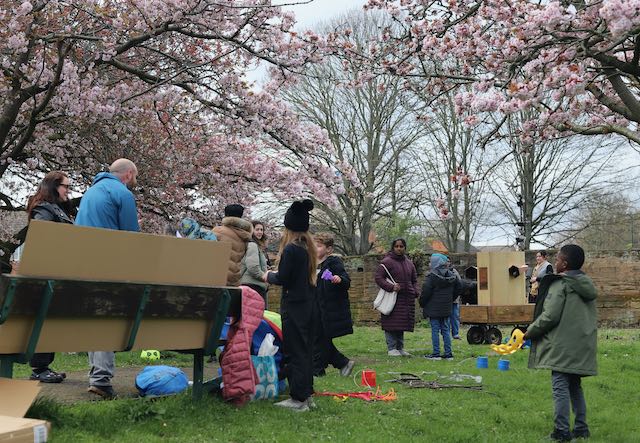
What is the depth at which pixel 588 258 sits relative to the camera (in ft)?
75.5

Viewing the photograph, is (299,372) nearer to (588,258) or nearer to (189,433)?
(189,433)

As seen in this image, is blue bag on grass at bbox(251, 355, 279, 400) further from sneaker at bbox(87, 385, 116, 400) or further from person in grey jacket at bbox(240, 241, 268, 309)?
person in grey jacket at bbox(240, 241, 268, 309)

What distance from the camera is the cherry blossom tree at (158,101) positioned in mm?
11031

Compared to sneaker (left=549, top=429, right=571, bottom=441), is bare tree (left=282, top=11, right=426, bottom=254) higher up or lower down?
higher up

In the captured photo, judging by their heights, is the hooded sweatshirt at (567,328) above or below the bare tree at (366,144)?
below

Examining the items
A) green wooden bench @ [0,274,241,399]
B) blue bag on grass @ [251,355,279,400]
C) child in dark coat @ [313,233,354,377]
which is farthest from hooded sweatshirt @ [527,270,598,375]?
child in dark coat @ [313,233,354,377]

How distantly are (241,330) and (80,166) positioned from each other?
24.9 feet

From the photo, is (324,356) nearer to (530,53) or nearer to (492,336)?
(530,53)

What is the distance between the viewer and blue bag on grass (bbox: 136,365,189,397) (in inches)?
269

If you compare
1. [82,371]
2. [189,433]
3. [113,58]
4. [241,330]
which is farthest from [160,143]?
[189,433]

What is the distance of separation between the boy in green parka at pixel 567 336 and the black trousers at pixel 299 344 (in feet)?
6.04

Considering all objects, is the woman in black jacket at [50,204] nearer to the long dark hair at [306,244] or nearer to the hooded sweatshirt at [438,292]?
the long dark hair at [306,244]

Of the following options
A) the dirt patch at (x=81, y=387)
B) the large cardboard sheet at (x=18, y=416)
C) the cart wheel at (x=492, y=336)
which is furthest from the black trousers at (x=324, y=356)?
the cart wheel at (x=492, y=336)

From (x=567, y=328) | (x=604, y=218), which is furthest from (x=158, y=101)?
(x=604, y=218)
